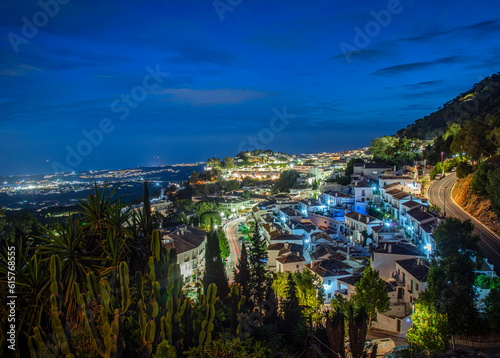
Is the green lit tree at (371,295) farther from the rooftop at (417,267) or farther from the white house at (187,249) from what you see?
the white house at (187,249)

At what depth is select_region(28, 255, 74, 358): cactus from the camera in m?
5.39

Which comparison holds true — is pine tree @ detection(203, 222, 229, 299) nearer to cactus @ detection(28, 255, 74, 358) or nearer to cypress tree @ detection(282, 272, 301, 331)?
cypress tree @ detection(282, 272, 301, 331)

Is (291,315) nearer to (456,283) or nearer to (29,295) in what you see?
(456,283)

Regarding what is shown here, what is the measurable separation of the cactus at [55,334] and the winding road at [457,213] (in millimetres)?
18232

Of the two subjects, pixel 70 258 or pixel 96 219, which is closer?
pixel 70 258

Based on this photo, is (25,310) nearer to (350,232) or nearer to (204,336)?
(204,336)

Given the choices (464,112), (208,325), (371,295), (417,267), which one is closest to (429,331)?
(371,295)

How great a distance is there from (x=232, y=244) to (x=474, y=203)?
66.7 feet

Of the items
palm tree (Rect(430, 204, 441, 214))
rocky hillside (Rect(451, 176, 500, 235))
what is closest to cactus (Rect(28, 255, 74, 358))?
rocky hillside (Rect(451, 176, 500, 235))

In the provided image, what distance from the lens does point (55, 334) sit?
561cm

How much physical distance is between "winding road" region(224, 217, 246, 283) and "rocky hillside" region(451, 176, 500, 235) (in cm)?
1698

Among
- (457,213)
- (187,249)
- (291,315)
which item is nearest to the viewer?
(291,315)

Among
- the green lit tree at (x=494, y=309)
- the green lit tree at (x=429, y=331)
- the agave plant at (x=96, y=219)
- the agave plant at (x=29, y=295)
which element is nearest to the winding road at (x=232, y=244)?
the green lit tree at (x=429, y=331)

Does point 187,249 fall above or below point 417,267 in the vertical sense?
below
